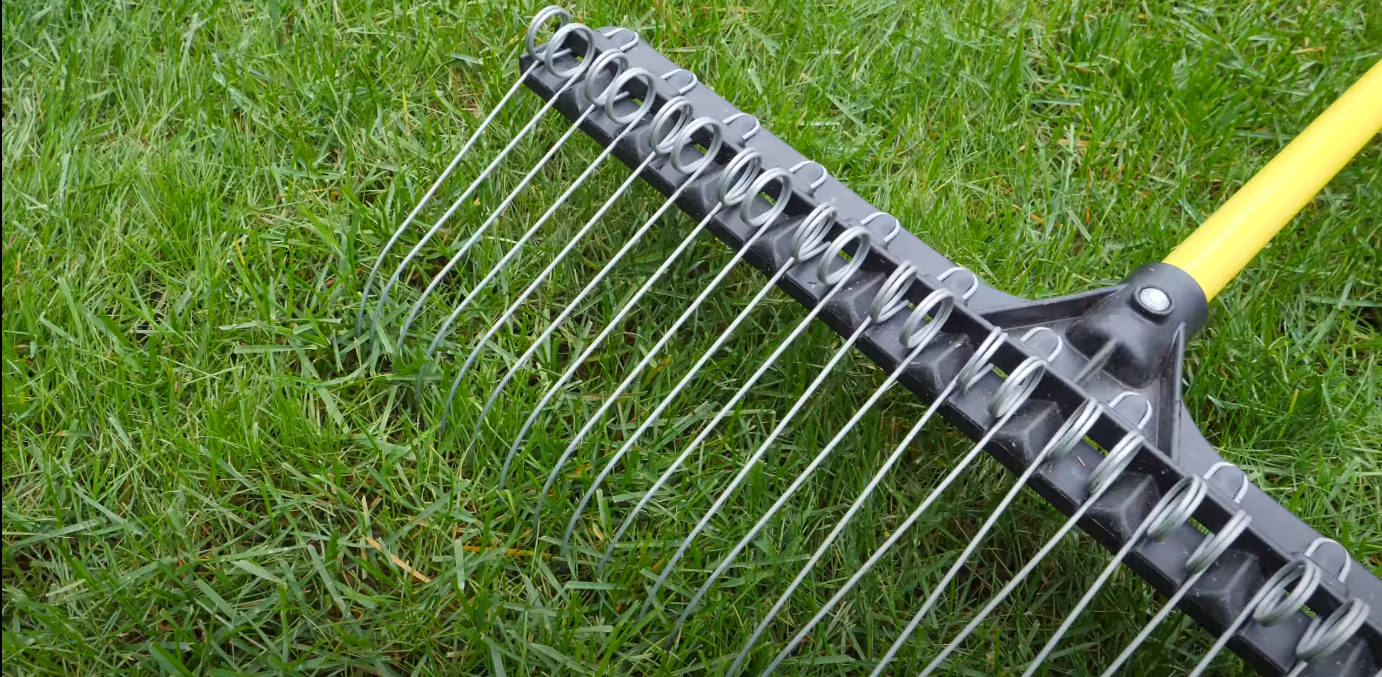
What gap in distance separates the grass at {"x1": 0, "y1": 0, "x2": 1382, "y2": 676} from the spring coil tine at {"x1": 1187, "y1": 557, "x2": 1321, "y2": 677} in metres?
0.36

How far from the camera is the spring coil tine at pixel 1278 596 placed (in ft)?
4.71

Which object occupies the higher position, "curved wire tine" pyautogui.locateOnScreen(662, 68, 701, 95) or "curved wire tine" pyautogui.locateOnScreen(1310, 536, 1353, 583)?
"curved wire tine" pyautogui.locateOnScreen(662, 68, 701, 95)

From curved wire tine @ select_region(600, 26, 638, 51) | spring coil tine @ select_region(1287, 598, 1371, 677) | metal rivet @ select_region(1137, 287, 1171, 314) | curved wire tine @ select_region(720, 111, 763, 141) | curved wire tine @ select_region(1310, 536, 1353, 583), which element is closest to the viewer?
spring coil tine @ select_region(1287, 598, 1371, 677)

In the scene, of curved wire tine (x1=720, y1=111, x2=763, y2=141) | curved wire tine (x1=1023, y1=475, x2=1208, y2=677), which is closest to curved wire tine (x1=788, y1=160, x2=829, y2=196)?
curved wire tine (x1=720, y1=111, x2=763, y2=141)

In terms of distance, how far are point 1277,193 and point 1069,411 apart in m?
0.67

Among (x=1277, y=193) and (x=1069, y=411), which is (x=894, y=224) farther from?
(x=1277, y=193)

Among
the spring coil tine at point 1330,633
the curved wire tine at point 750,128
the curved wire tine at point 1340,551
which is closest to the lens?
the spring coil tine at point 1330,633

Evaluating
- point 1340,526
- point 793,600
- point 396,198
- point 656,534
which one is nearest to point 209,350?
point 396,198

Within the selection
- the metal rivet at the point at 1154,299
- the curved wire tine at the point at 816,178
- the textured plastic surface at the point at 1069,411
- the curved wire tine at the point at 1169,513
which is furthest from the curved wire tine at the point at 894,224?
the curved wire tine at the point at 1169,513

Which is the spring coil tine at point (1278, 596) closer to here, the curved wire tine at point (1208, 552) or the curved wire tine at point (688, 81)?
the curved wire tine at point (1208, 552)

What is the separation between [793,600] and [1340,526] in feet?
3.33

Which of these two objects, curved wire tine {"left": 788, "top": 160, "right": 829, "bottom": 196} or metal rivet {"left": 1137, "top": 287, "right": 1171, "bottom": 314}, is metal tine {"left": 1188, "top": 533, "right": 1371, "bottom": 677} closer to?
metal rivet {"left": 1137, "top": 287, "right": 1171, "bottom": 314}

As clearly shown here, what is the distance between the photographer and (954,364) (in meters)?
1.69

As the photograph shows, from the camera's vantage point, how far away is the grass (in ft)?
5.97
